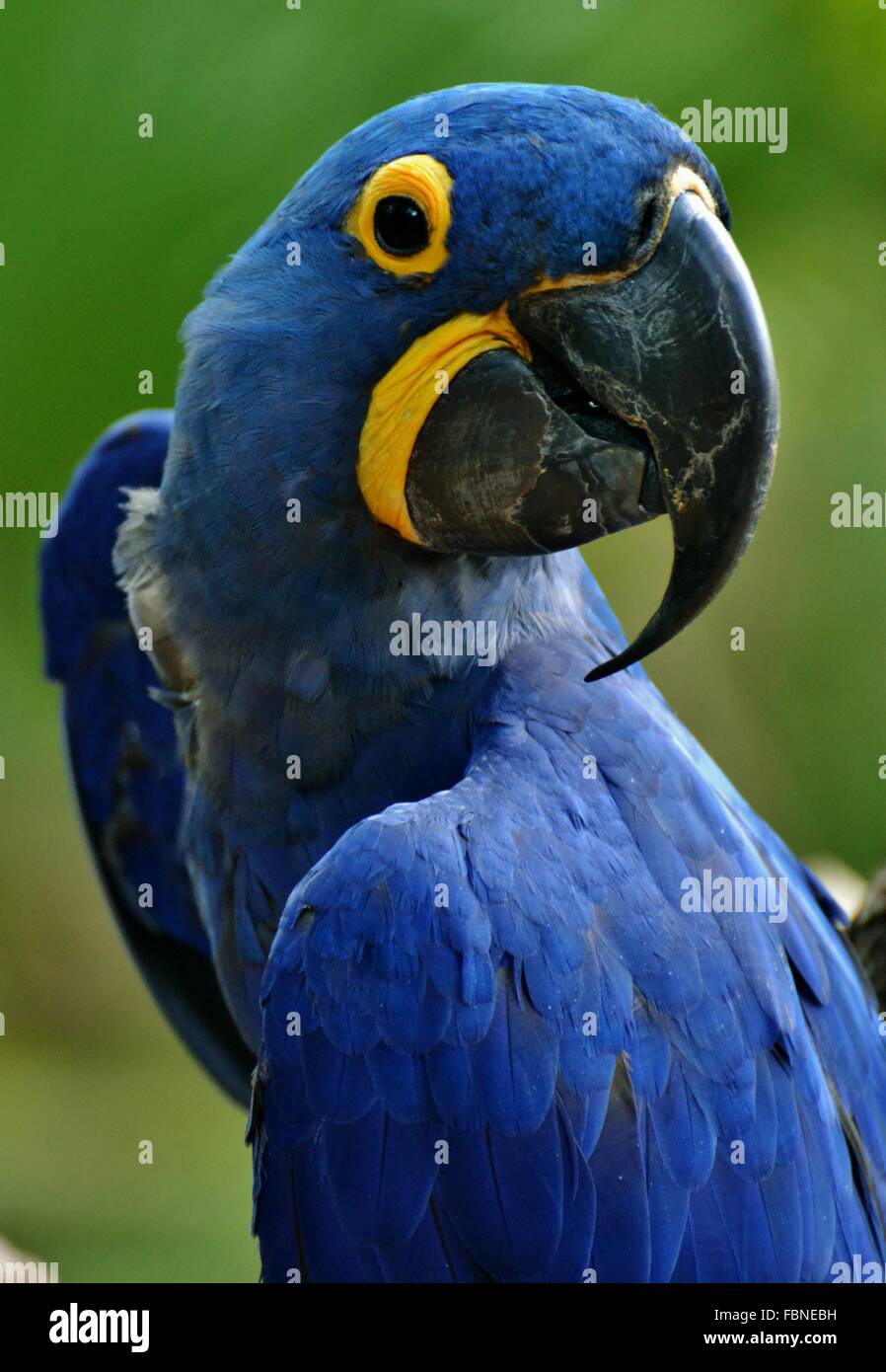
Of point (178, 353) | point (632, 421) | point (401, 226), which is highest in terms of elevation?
point (178, 353)

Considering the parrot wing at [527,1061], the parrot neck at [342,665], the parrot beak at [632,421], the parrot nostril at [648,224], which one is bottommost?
the parrot wing at [527,1061]

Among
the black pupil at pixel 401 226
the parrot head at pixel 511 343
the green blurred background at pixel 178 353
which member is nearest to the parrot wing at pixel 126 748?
the green blurred background at pixel 178 353

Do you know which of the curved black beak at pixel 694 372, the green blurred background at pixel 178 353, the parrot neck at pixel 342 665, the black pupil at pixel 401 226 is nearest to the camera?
the curved black beak at pixel 694 372

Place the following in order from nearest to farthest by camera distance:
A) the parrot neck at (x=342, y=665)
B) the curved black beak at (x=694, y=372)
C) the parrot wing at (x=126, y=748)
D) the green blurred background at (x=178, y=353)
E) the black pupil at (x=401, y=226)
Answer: the curved black beak at (x=694, y=372)
the black pupil at (x=401, y=226)
the parrot neck at (x=342, y=665)
the parrot wing at (x=126, y=748)
the green blurred background at (x=178, y=353)

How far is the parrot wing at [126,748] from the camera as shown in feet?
8.36

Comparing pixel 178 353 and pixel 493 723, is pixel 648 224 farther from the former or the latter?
pixel 178 353

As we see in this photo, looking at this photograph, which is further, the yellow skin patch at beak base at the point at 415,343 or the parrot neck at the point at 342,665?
the parrot neck at the point at 342,665

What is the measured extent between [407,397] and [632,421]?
0.95 feet

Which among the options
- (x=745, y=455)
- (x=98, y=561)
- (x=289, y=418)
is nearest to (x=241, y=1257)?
(x=98, y=561)

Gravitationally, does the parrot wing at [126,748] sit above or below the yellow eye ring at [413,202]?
below

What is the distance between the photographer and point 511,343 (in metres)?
1.61

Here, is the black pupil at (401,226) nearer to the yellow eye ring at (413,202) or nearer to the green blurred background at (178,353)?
the yellow eye ring at (413,202)

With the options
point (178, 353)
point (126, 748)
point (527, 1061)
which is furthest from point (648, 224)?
point (178, 353)

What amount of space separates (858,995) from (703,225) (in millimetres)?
1183
